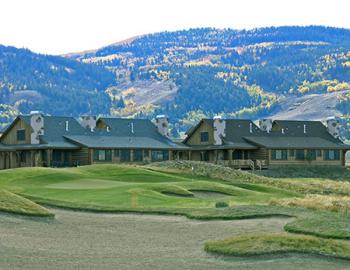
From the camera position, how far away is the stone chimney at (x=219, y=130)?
324 feet

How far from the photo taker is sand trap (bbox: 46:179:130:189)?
168ft

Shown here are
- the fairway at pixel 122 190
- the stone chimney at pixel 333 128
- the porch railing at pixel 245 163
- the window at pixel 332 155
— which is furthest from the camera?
the stone chimney at pixel 333 128

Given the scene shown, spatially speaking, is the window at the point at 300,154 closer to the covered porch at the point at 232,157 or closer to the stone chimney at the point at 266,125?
the covered porch at the point at 232,157

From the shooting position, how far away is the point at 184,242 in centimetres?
2848

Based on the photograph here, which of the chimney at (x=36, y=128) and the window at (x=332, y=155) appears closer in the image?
the chimney at (x=36, y=128)

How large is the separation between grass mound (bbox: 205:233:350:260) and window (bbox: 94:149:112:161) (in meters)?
62.0

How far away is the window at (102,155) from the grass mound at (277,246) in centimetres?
6203

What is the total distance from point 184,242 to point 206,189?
23334 millimetres

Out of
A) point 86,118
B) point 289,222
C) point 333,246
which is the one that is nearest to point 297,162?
point 86,118

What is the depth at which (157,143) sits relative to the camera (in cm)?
9475

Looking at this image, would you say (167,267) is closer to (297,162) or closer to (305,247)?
(305,247)

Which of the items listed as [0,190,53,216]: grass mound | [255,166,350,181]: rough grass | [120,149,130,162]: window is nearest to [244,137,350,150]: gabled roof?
[255,166,350,181]: rough grass

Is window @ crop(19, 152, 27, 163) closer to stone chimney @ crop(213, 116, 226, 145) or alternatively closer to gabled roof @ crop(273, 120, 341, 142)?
stone chimney @ crop(213, 116, 226, 145)

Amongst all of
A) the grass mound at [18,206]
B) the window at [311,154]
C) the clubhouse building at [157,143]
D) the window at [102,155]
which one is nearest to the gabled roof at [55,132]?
the clubhouse building at [157,143]
